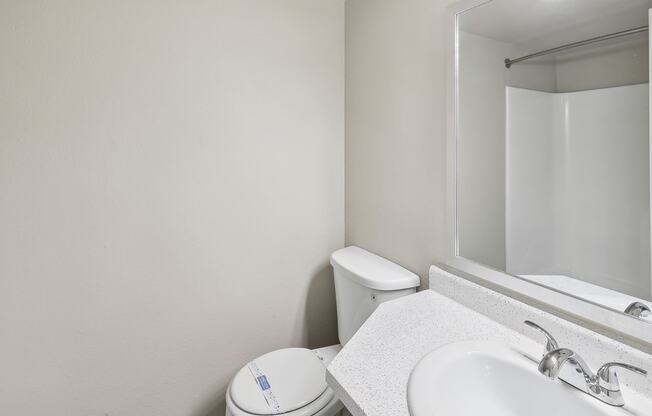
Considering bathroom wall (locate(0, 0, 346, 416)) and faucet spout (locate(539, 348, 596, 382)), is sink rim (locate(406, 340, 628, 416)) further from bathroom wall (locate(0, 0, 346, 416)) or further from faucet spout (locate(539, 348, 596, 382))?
bathroom wall (locate(0, 0, 346, 416))

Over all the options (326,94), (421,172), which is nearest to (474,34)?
(421,172)

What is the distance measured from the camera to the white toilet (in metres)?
1.10

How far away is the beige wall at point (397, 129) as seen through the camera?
1142 millimetres

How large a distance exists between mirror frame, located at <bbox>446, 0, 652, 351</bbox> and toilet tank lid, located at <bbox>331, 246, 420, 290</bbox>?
6.7 inches

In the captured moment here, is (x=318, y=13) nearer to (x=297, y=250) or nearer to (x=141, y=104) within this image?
(x=141, y=104)

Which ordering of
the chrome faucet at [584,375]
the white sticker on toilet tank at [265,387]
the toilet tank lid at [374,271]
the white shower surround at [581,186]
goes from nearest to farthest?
1. the chrome faucet at [584,375]
2. the white shower surround at [581,186]
3. the white sticker on toilet tank at [265,387]
4. the toilet tank lid at [374,271]

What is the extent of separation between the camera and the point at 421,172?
3.95ft

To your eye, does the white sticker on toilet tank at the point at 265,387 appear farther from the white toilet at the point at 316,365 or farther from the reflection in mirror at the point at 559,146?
the reflection in mirror at the point at 559,146

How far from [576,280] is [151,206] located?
1.37 meters

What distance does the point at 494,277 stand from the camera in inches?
37.3

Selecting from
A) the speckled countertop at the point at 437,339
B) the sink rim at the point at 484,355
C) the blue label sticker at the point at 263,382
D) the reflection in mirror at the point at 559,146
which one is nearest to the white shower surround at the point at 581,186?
the reflection in mirror at the point at 559,146

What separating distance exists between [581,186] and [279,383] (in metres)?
1.07

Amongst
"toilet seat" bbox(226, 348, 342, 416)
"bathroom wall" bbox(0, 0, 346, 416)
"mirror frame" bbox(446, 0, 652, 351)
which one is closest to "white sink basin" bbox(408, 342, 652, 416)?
"mirror frame" bbox(446, 0, 652, 351)

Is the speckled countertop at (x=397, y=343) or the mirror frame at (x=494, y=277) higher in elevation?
the mirror frame at (x=494, y=277)
